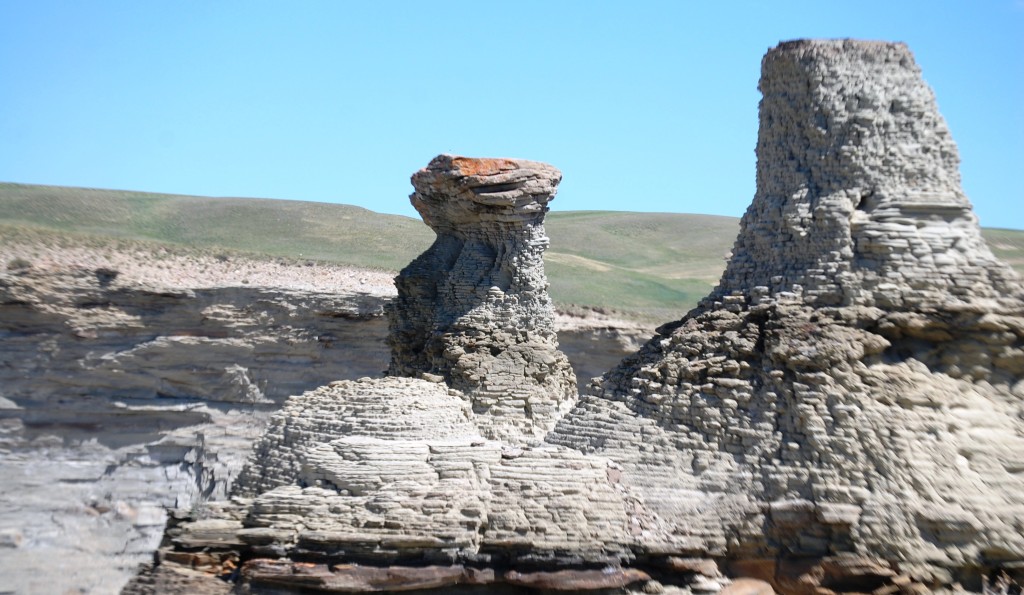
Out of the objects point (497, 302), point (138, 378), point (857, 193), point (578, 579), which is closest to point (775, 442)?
point (578, 579)

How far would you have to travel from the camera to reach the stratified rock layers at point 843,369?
11258 millimetres

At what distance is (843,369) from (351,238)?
187 feet

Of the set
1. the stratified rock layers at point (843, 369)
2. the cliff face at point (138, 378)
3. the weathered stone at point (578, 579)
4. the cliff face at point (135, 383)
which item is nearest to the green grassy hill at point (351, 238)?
the cliff face at point (138, 378)

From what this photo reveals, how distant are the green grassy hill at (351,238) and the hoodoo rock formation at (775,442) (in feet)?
117

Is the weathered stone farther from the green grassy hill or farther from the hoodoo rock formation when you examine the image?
the green grassy hill

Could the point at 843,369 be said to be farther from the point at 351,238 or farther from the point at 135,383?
the point at 351,238

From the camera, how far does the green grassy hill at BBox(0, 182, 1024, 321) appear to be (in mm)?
59938

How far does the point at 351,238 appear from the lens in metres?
67.5

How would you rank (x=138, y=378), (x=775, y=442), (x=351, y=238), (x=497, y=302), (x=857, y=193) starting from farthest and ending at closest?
(x=351, y=238), (x=138, y=378), (x=497, y=302), (x=857, y=193), (x=775, y=442)

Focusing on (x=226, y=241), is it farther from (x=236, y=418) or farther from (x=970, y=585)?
(x=970, y=585)

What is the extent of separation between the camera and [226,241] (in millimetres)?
65250

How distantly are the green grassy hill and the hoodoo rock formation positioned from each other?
35.8 metres

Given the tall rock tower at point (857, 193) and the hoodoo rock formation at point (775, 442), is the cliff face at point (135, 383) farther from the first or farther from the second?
the tall rock tower at point (857, 193)

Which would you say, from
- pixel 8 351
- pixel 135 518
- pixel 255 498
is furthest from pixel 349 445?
pixel 8 351
